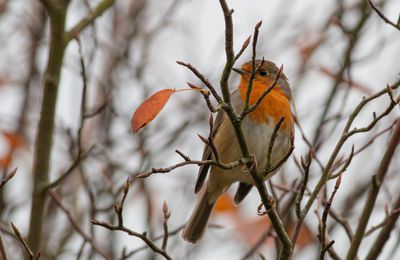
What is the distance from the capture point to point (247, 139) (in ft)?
14.6

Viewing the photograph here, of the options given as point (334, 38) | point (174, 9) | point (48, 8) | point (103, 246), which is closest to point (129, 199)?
point (103, 246)

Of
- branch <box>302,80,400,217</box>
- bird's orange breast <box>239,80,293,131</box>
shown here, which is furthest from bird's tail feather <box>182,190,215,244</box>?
branch <box>302,80,400,217</box>

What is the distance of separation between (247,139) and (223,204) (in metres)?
1.27

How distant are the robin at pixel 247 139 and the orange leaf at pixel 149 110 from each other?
4.68 feet

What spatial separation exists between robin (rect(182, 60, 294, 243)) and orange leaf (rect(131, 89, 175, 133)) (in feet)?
4.68

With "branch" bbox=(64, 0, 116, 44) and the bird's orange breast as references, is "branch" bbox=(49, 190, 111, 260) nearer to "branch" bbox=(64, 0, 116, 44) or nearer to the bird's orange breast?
"branch" bbox=(64, 0, 116, 44)

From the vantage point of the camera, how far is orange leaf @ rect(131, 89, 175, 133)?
2.73 metres

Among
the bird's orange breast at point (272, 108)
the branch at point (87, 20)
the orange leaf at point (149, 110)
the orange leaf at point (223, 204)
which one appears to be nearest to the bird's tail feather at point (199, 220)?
the orange leaf at point (223, 204)

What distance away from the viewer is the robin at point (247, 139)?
14.7ft

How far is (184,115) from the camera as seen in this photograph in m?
7.29

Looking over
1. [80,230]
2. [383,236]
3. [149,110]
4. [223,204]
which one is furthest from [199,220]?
[149,110]

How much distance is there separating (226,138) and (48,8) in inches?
52.3

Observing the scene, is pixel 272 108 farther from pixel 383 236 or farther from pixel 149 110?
pixel 149 110

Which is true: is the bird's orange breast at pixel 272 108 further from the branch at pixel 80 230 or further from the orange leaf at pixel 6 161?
the orange leaf at pixel 6 161
